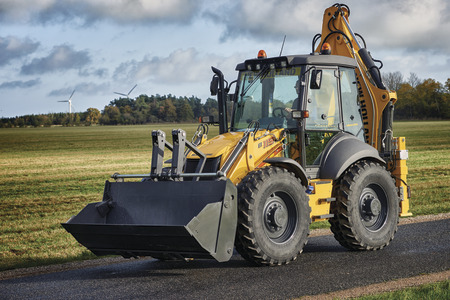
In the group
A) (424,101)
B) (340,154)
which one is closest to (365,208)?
(340,154)

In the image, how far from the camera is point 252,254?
7.49 metres

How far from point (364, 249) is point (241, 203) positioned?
246cm

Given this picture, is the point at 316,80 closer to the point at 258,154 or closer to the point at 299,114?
the point at 299,114

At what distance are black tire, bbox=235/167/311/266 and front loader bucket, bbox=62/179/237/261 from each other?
271 mm

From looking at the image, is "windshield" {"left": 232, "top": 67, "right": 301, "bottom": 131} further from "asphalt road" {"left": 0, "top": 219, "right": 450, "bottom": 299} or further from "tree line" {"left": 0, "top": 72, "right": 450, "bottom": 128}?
"tree line" {"left": 0, "top": 72, "right": 450, "bottom": 128}

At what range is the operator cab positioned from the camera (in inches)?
340

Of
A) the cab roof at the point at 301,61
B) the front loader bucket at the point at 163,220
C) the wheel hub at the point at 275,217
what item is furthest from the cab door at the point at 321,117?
the front loader bucket at the point at 163,220

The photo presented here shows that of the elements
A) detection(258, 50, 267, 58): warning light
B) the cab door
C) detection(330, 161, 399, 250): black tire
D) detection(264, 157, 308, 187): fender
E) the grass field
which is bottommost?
the grass field

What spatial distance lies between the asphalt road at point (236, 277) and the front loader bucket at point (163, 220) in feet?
1.21

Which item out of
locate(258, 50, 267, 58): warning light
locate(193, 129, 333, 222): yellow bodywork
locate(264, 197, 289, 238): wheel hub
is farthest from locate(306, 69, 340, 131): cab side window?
locate(264, 197, 289, 238): wheel hub

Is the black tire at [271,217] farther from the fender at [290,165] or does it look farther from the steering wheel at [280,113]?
the steering wheel at [280,113]

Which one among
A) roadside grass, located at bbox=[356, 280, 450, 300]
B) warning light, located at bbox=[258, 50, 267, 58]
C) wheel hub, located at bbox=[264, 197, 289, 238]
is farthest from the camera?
warning light, located at bbox=[258, 50, 267, 58]

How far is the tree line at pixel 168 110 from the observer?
421 feet

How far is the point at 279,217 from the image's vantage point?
7.76 m
